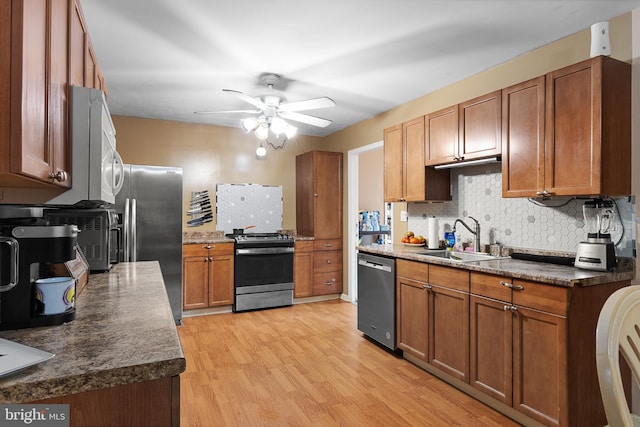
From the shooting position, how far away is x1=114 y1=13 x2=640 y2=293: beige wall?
3.54 m

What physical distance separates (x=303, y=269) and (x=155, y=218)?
6.68 feet

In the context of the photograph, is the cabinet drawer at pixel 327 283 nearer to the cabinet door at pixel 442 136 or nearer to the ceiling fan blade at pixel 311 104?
the cabinet door at pixel 442 136

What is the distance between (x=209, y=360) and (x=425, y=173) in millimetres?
2540

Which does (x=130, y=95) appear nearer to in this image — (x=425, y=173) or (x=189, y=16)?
(x=189, y=16)

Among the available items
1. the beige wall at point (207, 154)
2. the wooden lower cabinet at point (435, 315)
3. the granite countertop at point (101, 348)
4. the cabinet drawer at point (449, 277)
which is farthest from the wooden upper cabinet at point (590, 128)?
the beige wall at point (207, 154)

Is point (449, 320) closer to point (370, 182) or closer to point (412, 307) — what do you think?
point (412, 307)

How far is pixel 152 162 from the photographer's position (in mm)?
4746

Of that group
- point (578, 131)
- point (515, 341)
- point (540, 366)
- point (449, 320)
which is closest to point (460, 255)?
point (449, 320)

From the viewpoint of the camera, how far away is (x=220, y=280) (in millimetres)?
4574

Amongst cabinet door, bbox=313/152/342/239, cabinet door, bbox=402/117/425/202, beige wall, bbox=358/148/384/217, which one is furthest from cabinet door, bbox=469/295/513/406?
beige wall, bbox=358/148/384/217

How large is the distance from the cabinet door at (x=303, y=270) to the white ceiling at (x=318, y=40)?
7.10ft

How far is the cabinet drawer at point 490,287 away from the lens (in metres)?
2.22

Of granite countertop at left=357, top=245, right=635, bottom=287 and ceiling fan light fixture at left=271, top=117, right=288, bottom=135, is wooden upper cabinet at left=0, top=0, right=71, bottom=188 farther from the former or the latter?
granite countertop at left=357, top=245, right=635, bottom=287

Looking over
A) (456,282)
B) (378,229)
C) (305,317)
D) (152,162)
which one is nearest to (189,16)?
(456,282)
